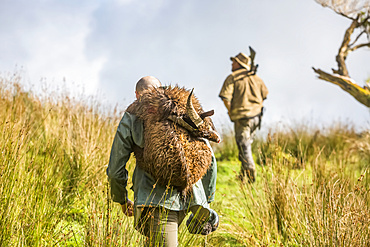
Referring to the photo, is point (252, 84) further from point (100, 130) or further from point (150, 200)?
point (150, 200)

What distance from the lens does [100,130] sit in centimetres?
601

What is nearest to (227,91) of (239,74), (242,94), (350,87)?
(242,94)

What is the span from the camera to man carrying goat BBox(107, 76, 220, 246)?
2.31m

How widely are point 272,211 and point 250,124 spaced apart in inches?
138

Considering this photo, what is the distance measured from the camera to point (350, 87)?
8.61 meters

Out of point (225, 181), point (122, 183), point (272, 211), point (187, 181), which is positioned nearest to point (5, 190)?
point (122, 183)

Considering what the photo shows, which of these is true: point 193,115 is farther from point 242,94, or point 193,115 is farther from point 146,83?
point 242,94

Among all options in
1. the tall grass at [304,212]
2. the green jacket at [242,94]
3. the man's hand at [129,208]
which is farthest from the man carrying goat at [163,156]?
the green jacket at [242,94]

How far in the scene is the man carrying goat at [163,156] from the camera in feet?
7.57

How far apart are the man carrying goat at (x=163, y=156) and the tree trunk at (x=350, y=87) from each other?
7.02 m

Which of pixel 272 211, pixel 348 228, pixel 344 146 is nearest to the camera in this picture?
pixel 348 228

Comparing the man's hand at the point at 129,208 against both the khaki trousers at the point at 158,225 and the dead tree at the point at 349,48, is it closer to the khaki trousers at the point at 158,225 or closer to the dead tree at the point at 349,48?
the khaki trousers at the point at 158,225

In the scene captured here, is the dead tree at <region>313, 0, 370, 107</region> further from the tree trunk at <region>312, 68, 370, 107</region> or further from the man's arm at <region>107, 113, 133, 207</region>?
the man's arm at <region>107, 113, 133, 207</region>

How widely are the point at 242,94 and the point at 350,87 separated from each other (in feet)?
9.58
